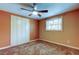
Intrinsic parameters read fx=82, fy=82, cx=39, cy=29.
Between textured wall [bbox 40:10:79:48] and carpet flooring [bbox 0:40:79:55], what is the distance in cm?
12

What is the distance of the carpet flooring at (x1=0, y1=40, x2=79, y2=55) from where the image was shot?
1503 millimetres

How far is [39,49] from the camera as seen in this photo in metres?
1.63

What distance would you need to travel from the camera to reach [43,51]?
1.58 meters

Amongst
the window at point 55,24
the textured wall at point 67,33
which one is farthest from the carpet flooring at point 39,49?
the window at point 55,24

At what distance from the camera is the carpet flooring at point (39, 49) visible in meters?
1.50

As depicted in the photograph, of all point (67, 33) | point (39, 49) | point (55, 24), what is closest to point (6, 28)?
point (39, 49)

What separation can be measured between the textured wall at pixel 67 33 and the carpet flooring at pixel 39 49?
12cm

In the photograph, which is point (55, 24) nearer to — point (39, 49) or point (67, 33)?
point (67, 33)

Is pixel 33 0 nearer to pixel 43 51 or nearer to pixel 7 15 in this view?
pixel 7 15

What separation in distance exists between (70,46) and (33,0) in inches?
45.0

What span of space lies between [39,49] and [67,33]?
0.71m

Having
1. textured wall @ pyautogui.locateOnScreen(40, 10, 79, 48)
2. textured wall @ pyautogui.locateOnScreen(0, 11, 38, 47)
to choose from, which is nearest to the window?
textured wall @ pyautogui.locateOnScreen(40, 10, 79, 48)

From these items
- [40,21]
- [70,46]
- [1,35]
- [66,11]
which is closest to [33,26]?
[40,21]

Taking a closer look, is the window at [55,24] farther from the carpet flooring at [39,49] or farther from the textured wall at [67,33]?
the carpet flooring at [39,49]
